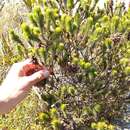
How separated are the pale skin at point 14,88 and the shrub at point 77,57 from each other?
1167 millimetres

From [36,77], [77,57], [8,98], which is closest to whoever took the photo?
[8,98]

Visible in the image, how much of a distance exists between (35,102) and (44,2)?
156cm

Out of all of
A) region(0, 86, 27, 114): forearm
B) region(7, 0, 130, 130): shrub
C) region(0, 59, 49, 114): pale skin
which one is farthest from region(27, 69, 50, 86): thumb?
region(7, 0, 130, 130): shrub

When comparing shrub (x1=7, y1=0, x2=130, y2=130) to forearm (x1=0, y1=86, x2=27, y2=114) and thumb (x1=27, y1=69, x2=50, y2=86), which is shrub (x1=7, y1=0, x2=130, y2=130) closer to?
thumb (x1=27, y1=69, x2=50, y2=86)

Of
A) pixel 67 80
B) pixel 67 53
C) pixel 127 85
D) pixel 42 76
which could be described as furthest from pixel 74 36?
pixel 42 76

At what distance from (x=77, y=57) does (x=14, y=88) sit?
1.80 m

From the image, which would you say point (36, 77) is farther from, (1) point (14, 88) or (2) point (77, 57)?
(2) point (77, 57)

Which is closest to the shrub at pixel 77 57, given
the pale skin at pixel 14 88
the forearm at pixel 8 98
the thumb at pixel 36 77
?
the thumb at pixel 36 77

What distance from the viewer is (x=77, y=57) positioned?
4434 millimetres

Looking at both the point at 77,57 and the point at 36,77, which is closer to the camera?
the point at 36,77

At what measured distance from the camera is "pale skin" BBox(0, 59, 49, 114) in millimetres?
2662

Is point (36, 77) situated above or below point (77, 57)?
above

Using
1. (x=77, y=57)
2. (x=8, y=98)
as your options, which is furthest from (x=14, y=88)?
(x=77, y=57)

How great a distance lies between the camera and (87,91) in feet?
15.1
